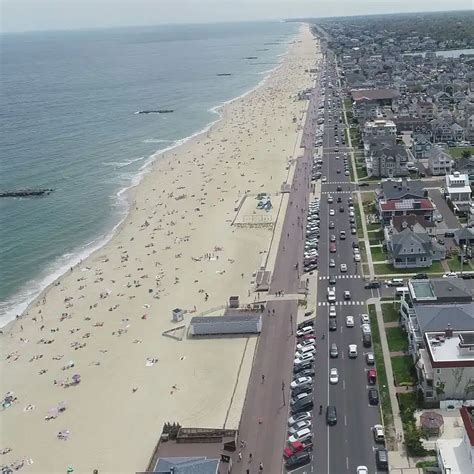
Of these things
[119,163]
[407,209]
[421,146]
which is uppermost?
[421,146]

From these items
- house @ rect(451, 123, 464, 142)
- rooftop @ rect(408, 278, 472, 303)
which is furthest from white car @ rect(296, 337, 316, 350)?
house @ rect(451, 123, 464, 142)

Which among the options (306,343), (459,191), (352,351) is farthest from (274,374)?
(459,191)

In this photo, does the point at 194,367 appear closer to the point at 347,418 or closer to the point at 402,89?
the point at 347,418

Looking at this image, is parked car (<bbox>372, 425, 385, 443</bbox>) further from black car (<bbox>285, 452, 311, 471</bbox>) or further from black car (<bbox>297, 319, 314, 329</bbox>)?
black car (<bbox>297, 319, 314, 329</bbox>)

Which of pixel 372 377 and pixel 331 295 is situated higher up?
pixel 331 295

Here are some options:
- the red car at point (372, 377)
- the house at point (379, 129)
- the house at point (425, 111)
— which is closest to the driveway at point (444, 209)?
the house at point (379, 129)

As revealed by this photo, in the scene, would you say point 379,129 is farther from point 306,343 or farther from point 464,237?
point 306,343

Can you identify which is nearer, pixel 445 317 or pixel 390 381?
pixel 390 381
